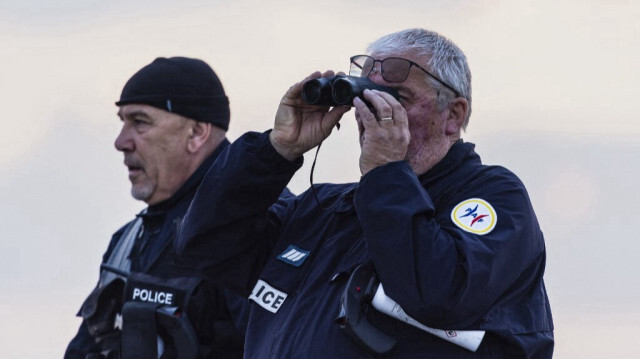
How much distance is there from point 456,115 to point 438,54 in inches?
6.6

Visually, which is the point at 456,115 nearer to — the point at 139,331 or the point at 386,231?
the point at 386,231

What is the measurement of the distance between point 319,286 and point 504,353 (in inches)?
19.9

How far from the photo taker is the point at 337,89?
132 inches

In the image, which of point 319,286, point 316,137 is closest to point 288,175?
point 316,137

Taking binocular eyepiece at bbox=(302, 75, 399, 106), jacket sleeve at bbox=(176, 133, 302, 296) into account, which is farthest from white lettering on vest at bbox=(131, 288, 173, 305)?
binocular eyepiece at bbox=(302, 75, 399, 106)

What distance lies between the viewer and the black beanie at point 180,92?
16.2ft

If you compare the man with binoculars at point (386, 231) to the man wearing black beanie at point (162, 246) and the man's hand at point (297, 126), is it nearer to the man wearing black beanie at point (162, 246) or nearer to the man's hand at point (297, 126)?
the man's hand at point (297, 126)

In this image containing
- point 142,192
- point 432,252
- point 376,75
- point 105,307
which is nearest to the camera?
point 432,252

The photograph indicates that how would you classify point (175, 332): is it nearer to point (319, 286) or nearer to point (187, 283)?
point (187, 283)

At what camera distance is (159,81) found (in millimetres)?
4973

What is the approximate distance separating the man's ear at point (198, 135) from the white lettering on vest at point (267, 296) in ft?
4.78

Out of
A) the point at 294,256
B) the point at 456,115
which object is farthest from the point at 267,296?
the point at 456,115

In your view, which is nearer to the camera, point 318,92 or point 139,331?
point 318,92

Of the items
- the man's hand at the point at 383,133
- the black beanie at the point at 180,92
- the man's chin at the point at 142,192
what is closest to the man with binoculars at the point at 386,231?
the man's hand at the point at 383,133
